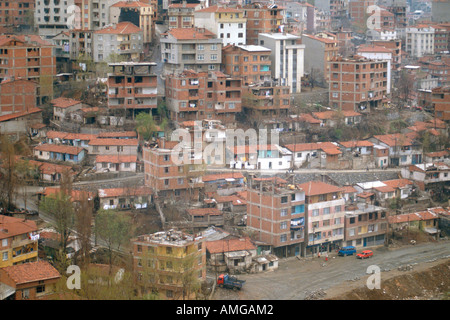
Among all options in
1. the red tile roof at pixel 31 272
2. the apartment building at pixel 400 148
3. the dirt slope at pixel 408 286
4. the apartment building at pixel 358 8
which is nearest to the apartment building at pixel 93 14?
the apartment building at pixel 400 148

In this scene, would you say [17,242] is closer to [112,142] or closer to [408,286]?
[112,142]

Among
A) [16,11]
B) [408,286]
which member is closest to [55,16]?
[16,11]

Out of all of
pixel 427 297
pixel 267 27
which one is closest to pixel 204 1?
pixel 267 27

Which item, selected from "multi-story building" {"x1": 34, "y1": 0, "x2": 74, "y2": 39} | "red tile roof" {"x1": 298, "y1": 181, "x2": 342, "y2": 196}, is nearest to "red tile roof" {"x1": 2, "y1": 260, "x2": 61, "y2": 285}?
"red tile roof" {"x1": 298, "y1": 181, "x2": 342, "y2": 196}

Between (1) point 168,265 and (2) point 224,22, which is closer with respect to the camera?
(1) point 168,265

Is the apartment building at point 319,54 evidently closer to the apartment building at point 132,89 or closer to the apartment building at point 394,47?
the apartment building at point 394,47

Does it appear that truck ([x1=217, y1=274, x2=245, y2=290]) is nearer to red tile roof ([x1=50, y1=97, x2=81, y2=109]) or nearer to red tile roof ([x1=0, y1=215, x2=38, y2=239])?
red tile roof ([x1=0, y1=215, x2=38, y2=239])

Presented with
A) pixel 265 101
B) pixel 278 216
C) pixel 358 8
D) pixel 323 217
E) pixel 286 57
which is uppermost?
pixel 358 8

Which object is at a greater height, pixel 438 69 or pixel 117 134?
pixel 438 69
